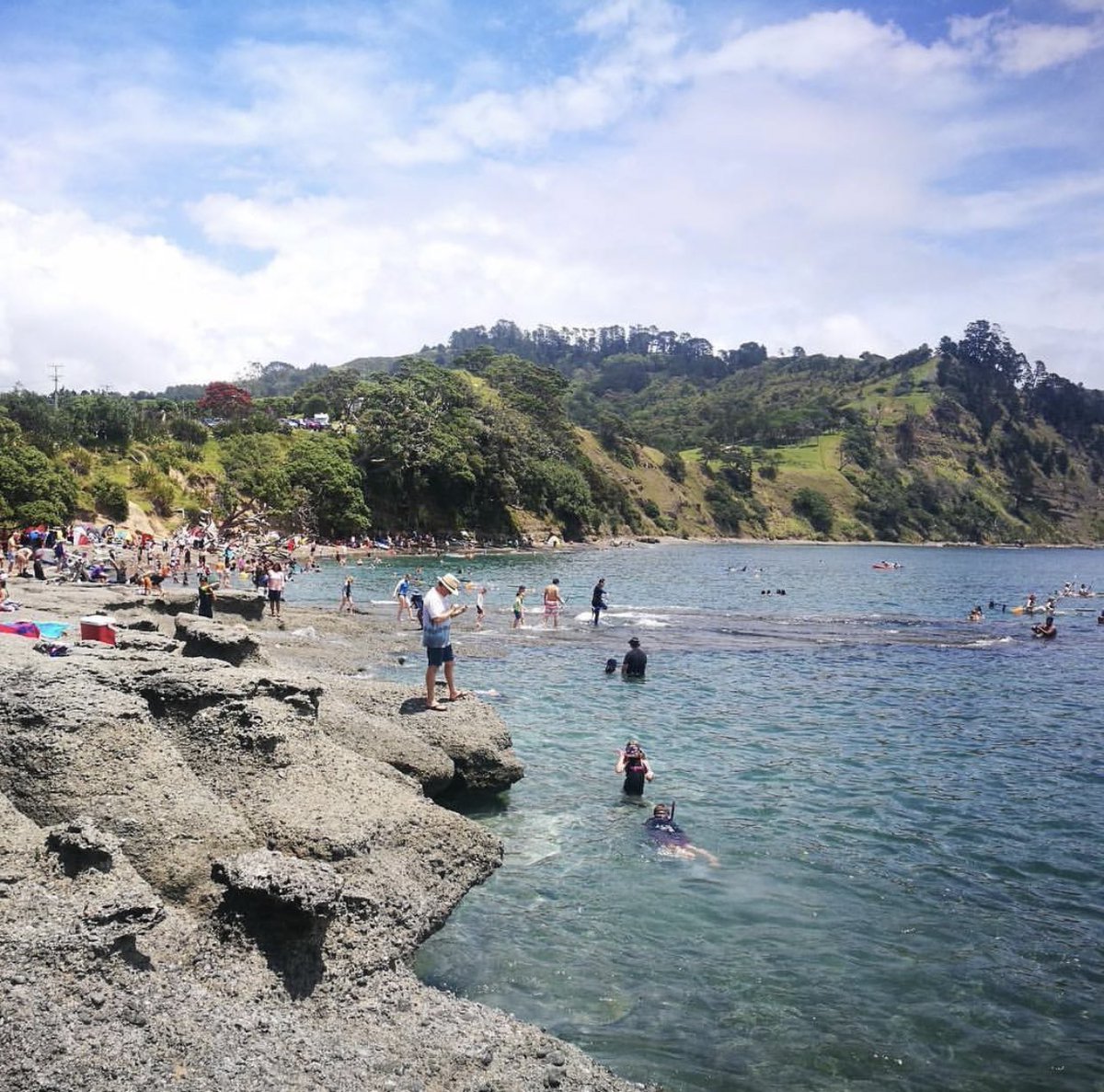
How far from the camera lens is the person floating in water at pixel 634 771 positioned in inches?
567

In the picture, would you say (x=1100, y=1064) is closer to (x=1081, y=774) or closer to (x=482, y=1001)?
(x=482, y=1001)

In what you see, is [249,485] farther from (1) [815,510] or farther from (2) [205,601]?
(1) [815,510]

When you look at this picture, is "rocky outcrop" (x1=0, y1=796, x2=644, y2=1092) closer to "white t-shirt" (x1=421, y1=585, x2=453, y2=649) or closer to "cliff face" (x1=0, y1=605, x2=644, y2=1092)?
"cliff face" (x1=0, y1=605, x2=644, y2=1092)

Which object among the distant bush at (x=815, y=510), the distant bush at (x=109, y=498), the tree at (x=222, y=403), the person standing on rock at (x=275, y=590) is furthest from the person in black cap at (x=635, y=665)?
the distant bush at (x=815, y=510)

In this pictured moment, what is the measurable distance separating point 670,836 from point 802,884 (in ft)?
6.55

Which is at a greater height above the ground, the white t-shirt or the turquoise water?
the white t-shirt

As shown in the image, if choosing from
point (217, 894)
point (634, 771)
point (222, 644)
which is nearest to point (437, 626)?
point (634, 771)

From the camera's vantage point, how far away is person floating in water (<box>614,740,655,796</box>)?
47.3 ft

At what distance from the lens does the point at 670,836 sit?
41.4ft

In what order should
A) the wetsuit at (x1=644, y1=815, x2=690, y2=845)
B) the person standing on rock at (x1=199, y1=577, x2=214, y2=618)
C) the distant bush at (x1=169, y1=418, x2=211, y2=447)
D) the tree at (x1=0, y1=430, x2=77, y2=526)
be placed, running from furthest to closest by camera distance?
the distant bush at (x1=169, y1=418, x2=211, y2=447) < the tree at (x1=0, y1=430, x2=77, y2=526) < the person standing on rock at (x1=199, y1=577, x2=214, y2=618) < the wetsuit at (x1=644, y1=815, x2=690, y2=845)

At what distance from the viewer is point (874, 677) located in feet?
92.5

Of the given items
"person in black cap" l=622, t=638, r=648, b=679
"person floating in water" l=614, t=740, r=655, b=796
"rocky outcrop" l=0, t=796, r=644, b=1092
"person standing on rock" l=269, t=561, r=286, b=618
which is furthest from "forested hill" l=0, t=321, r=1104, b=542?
"rocky outcrop" l=0, t=796, r=644, b=1092

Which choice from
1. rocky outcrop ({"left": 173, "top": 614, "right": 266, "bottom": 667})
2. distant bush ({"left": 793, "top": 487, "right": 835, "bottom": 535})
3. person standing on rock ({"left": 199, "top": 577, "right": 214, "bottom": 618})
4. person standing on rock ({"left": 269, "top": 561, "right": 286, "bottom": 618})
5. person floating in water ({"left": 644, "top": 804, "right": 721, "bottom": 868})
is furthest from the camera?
distant bush ({"left": 793, "top": 487, "right": 835, "bottom": 535})

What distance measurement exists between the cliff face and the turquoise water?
1065mm
